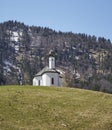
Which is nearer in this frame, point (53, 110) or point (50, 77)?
point (53, 110)

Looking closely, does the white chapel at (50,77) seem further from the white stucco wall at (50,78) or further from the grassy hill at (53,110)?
the grassy hill at (53,110)

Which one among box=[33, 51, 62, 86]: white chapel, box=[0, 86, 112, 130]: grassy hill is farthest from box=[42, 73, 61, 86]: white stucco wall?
box=[0, 86, 112, 130]: grassy hill

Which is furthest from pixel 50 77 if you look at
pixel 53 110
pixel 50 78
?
pixel 53 110

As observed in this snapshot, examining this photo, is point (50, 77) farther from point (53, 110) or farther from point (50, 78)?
point (53, 110)

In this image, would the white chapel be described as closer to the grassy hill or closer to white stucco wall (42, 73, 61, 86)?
white stucco wall (42, 73, 61, 86)

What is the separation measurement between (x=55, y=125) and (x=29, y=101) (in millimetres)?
9286

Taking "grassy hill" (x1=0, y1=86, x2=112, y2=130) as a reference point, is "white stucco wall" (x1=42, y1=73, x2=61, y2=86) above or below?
above

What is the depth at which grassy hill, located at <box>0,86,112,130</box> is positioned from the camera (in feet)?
128

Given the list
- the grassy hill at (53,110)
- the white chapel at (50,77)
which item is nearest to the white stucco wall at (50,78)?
the white chapel at (50,77)

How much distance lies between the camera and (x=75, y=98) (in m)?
51.5

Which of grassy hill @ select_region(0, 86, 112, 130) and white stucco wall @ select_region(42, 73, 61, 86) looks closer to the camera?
grassy hill @ select_region(0, 86, 112, 130)

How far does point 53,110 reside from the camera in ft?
146

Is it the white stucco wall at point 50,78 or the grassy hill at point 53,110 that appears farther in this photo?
the white stucco wall at point 50,78

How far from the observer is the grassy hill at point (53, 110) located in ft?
128
